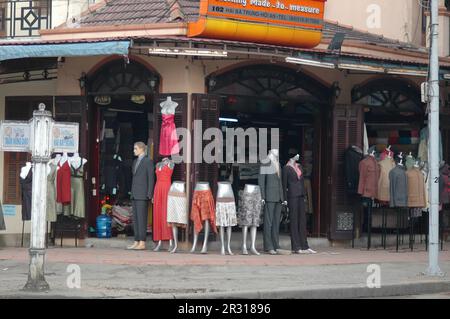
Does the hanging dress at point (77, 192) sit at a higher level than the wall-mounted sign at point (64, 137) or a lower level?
lower

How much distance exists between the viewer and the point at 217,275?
14.5 metres

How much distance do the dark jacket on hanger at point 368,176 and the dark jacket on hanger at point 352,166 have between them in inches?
15.1

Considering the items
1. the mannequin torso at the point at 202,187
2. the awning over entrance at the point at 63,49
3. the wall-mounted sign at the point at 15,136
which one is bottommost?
the mannequin torso at the point at 202,187

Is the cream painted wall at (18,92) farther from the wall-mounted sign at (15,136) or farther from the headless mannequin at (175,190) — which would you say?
the wall-mounted sign at (15,136)

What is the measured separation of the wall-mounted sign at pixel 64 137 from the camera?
40.7 ft

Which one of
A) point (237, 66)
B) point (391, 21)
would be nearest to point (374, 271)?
point (237, 66)

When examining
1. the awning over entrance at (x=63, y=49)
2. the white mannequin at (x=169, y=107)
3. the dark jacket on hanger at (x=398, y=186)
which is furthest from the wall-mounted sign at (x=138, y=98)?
the dark jacket on hanger at (x=398, y=186)

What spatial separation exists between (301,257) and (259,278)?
329 cm

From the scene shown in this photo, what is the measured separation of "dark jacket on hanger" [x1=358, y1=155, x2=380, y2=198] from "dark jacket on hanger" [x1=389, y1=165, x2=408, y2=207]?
34cm

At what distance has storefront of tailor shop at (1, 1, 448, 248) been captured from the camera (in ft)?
57.6

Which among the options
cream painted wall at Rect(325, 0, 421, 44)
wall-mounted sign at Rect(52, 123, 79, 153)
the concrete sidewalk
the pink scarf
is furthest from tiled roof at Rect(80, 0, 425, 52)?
wall-mounted sign at Rect(52, 123, 79, 153)

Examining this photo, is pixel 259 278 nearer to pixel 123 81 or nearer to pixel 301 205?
pixel 301 205

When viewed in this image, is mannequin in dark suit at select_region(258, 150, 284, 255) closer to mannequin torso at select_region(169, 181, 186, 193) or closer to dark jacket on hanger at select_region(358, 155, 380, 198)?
mannequin torso at select_region(169, 181, 186, 193)

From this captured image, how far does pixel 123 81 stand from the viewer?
60.2ft
